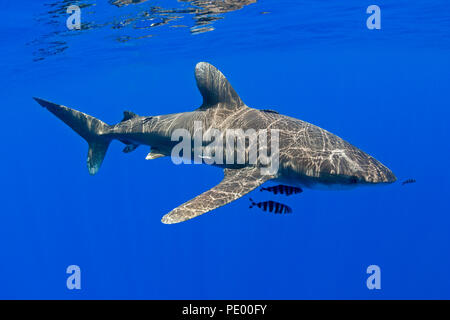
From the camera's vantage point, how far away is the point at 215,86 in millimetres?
8148

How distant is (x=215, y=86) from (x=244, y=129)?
4.33ft

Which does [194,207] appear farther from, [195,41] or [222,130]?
[195,41]

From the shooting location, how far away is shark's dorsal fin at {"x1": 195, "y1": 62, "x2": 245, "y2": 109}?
812cm

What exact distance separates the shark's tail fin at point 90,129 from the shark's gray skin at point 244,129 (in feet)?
0.09

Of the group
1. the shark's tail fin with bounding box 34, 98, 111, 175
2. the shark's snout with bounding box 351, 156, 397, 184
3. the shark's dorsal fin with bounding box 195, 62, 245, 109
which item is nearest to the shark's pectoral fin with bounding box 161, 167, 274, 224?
the shark's snout with bounding box 351, 156, 397, 184

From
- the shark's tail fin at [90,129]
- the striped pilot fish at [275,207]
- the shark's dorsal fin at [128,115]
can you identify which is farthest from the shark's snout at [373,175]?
the shark's tail fin at [90,129]

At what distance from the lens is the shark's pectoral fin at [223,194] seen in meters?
5.81

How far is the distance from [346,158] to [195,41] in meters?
23.6

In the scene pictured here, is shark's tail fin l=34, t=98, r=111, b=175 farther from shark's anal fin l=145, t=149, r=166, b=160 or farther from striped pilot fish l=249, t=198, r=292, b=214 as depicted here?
striped pilot fish l=249, t=198, r=292, b=214

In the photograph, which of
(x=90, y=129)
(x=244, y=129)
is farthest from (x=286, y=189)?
(x=90, y=129)

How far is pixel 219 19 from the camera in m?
21.1

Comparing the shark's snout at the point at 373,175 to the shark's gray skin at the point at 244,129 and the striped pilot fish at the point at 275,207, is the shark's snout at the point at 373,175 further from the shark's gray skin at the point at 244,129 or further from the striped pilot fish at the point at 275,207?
the striped pilot fish at the point at 275,207

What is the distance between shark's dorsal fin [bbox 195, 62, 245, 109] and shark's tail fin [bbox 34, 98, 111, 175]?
3.36 m
